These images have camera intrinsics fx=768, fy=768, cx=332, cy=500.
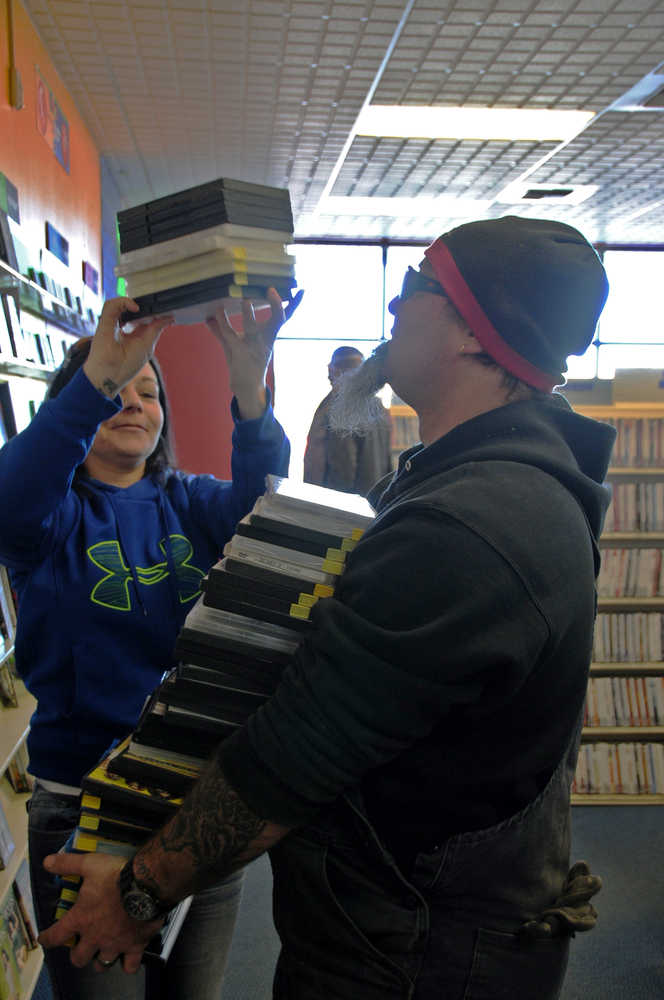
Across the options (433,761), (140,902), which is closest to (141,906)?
(140,902)

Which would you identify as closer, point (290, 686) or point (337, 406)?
point (290, 686)

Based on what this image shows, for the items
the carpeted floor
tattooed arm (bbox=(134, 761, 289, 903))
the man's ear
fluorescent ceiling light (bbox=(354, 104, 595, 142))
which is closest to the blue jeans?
tattooed arm (bbox=(134, 761, 289, 903))

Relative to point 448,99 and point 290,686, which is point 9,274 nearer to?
point 290,686

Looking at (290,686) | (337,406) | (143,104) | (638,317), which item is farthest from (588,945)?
(638,317)

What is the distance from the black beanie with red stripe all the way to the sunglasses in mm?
45

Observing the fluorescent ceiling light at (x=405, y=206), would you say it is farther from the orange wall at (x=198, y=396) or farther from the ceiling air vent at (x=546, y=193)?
the orange wall at (x=198, y=396)

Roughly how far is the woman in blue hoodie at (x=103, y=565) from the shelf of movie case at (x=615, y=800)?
311 cm

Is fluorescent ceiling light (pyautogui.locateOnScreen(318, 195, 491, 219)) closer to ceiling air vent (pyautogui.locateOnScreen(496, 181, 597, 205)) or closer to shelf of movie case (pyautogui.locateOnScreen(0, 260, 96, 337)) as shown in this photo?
ceiling air vent (pyautogui.locateOnScreen(496, 181, 597, 205))

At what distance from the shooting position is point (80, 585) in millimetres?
1339

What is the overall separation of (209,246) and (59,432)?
37 centimetres

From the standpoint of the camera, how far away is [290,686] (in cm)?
88

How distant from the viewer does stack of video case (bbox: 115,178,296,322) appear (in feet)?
3.90

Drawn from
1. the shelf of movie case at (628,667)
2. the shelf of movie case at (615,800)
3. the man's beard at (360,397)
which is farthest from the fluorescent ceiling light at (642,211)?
the man's beard at (360,397)

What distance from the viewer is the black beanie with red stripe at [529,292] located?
1104mm
